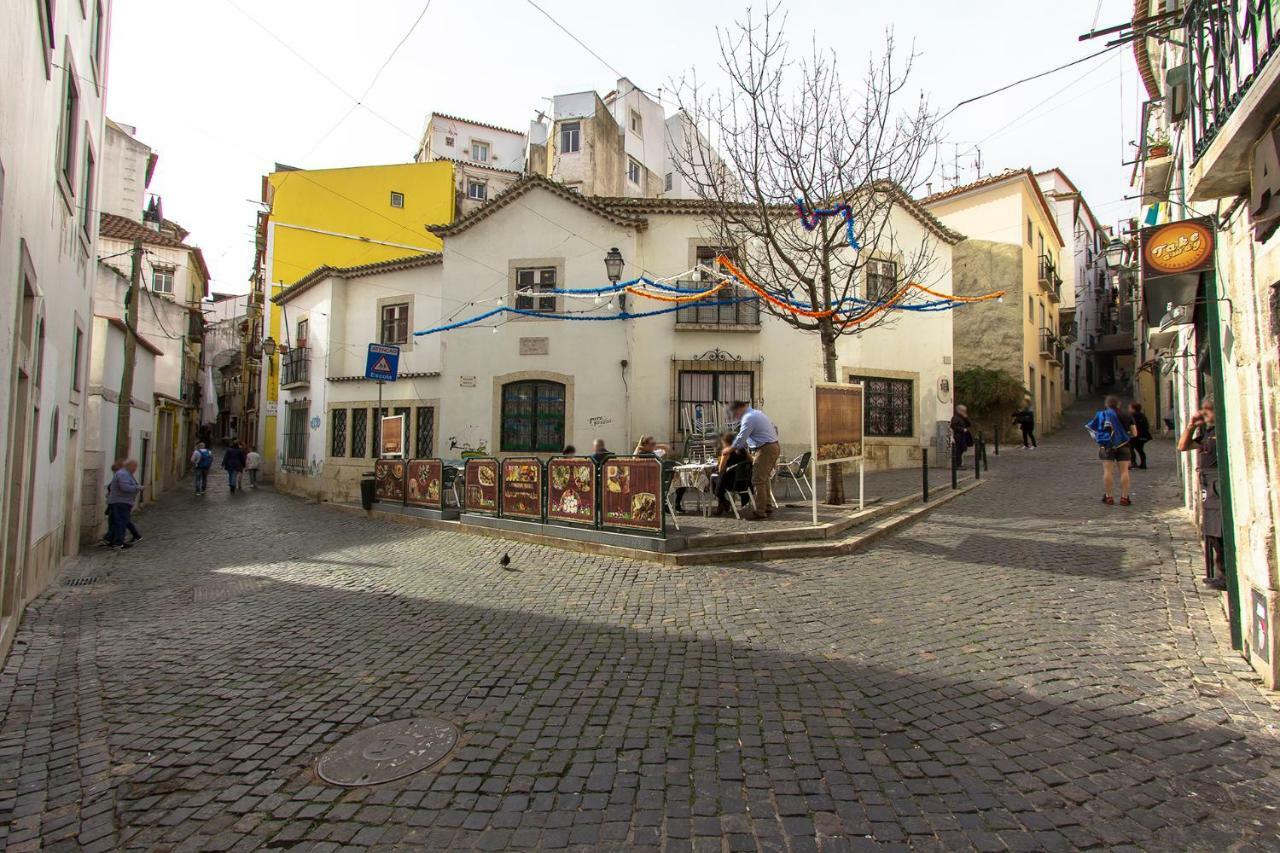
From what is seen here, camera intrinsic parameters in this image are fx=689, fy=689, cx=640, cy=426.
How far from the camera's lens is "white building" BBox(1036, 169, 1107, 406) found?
34.1 meters

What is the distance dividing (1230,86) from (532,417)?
569 inches

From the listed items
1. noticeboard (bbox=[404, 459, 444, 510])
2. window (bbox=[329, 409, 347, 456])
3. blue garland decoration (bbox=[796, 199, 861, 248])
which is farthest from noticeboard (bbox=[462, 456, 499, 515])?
window (bbox=[329, 409, 347, 456])

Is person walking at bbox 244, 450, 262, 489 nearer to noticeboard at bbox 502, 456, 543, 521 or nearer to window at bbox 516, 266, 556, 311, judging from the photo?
window at bbox 516, 266, 556, 311

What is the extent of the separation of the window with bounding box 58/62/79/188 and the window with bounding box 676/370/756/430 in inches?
453

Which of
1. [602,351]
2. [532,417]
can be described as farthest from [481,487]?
[602,351]

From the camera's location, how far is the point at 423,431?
18.7 metres

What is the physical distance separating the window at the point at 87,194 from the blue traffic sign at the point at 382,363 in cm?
468

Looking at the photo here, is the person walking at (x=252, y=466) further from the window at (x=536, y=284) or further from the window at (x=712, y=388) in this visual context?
the window at (x=712, y=388)

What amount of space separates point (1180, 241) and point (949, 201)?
2404cm

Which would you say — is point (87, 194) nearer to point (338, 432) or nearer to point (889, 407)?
point (338, 432)

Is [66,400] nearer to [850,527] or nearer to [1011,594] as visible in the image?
[850,527]

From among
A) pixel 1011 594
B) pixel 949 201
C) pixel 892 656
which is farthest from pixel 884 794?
pixel 949 201

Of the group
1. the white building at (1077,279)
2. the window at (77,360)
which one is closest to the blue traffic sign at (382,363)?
the window at (77,360)

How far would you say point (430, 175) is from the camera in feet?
88.2
